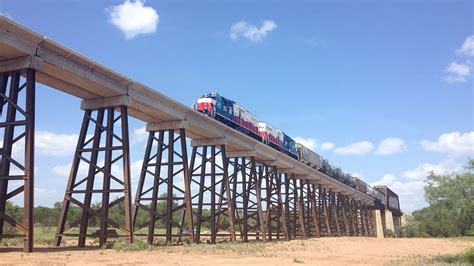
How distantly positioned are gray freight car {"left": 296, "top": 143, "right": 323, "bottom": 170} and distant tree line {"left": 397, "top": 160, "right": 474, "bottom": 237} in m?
21.4

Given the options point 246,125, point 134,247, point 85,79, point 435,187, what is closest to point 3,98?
point 85,79

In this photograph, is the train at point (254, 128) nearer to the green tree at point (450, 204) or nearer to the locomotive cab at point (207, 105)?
the locomotive cab at point (207, 105)

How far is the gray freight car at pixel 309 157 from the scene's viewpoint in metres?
44.1

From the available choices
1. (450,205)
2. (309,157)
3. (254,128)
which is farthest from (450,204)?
(254,128)

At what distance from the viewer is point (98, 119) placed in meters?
20.0

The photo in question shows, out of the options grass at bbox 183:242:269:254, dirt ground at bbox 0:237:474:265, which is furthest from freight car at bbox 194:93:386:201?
dirt ground at bbox 0:237:474:265

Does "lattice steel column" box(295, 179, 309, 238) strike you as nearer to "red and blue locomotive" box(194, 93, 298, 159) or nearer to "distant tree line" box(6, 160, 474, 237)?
"red and blue locomotive" box(194, 93, 298, 159)

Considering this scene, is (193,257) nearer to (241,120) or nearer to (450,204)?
(241,120)

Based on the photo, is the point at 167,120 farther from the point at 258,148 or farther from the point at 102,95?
the point at 258,148

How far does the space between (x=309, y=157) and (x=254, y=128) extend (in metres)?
14.4

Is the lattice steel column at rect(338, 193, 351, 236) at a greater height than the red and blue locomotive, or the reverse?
the red and blue locomotive

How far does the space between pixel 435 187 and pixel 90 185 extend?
57.2 metres

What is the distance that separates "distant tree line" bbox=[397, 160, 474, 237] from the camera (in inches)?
2239

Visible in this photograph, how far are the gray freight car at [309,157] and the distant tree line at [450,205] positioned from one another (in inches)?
842
